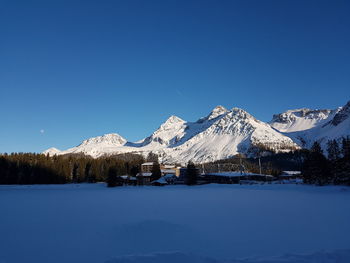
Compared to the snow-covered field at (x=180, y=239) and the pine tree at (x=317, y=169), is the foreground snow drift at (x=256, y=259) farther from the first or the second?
the pine tree at (x=317, y=169)

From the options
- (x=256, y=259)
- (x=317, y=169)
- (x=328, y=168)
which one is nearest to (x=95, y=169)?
(x=317, y=169)

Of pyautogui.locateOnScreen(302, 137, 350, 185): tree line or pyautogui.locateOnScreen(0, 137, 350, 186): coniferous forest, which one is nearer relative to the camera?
pyautogui.locateOnScreen(302, 137, 350, 185): tree line

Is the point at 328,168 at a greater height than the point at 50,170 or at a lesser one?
lesser

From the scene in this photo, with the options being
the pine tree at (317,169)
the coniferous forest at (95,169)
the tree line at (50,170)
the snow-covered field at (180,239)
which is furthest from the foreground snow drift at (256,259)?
the tree line at (50,170)

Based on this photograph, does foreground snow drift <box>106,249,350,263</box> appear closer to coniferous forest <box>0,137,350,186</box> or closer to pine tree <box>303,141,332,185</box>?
coniferous forest <box>0,137,350,186</box>

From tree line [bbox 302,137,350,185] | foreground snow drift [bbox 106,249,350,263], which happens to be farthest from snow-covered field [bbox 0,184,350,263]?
tree line [bbox 302,137,350,185]

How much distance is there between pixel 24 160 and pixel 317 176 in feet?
338

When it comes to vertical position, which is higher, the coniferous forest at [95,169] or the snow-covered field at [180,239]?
the coniferous forest at [95,169]

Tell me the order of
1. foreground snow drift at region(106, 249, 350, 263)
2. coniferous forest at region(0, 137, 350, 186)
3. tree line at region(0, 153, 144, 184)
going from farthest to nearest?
tree line at region(0, 153, 144, 184)
coniferous forest at region(0, 137, 350, 186)
foreground snow drift at region(106, 249, 350, 263)

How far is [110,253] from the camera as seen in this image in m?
10.3

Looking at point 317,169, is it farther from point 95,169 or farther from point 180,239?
point 95,169

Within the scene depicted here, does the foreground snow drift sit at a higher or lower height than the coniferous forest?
lower

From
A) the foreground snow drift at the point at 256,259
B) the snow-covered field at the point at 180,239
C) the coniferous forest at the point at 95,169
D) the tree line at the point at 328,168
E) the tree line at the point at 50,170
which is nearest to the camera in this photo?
the foreground snow drift at the point at 256,259

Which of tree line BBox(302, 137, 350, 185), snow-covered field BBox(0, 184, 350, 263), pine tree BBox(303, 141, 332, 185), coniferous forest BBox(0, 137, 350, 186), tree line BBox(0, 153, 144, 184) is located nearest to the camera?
snow-covered field BBox(0, 184, 350, 263)
